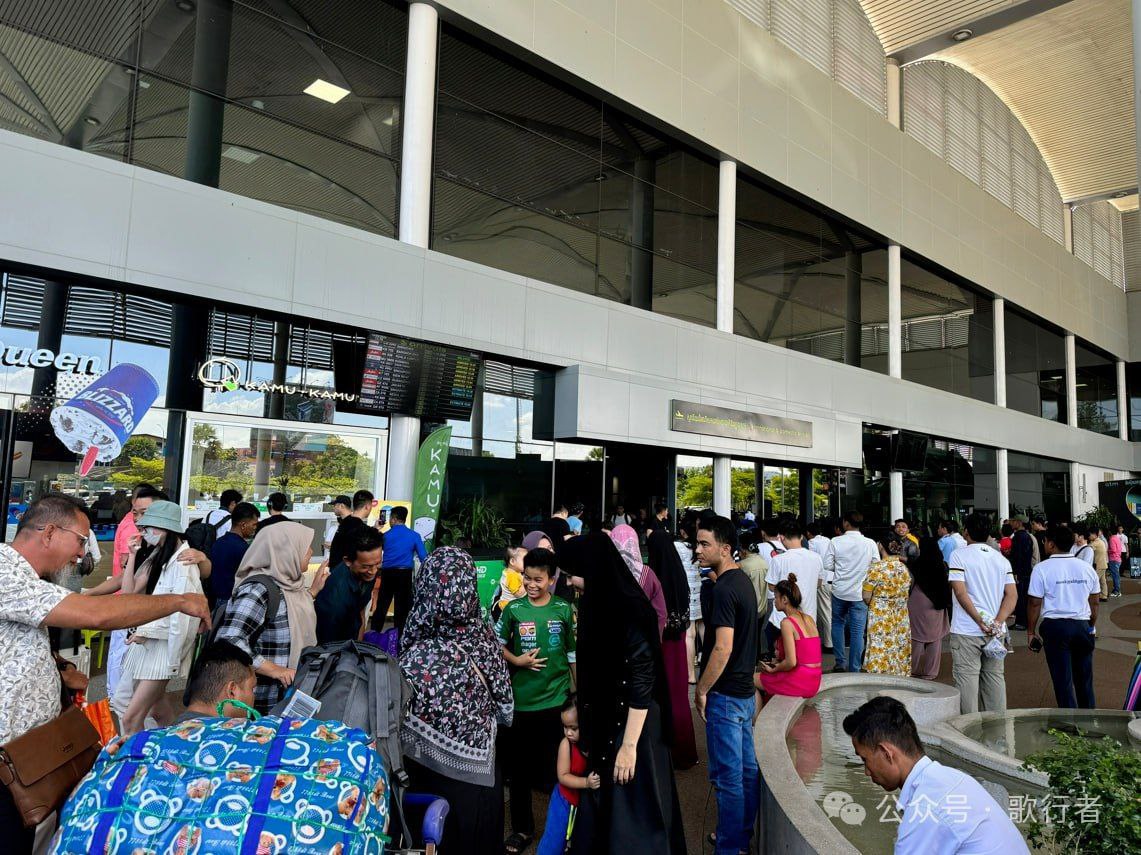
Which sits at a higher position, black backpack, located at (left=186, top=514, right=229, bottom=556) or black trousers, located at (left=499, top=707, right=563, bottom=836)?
black backpack, located at (left=186, top=514, right=229, bottom=556)

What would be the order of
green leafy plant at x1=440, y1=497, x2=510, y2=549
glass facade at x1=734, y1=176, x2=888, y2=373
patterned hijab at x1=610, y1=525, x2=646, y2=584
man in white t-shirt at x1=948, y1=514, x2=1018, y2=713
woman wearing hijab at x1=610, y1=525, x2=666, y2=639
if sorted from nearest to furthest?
woman wearing hijab at x1=610, y1=525, x2=666, y2=639
patterned hijab at x1=610, y1=525, x2=646, y2=584
man in white t-shirt at x1=948, y1=514, x2=1018, y2=713
green leafy plant at x1=440, y1=497, x2=510, y2=549
glass facade at x1=734, y1=176, x2=888, y2=373

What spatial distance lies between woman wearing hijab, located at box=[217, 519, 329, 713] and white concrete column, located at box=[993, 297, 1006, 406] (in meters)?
24.4

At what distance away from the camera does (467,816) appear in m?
3.25

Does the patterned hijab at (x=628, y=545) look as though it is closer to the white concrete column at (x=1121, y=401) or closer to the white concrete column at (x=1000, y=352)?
the white concrete column at (x=1000, y=352)

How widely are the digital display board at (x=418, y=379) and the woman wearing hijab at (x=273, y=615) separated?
5.95 metres

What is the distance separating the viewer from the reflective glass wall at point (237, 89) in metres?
7.99

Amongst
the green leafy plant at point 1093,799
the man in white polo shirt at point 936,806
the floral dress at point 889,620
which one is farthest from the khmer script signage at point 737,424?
the man in white polo shirt at point 936,806

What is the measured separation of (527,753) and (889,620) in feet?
14.6

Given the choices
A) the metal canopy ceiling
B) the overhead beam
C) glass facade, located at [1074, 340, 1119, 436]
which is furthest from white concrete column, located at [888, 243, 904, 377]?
Answer: glass facade, located at [1074, 340, 1119, 436]

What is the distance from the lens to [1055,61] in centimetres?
2345

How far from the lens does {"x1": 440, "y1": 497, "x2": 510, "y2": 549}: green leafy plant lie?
10.7 metres

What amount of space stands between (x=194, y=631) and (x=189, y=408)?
4.46 meters

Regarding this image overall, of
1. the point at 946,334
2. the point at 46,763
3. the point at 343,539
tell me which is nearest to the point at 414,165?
the point at 343,539

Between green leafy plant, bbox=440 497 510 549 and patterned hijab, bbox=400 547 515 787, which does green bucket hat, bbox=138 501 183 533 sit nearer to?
patterned hijab, bbox=400 547 515 787
